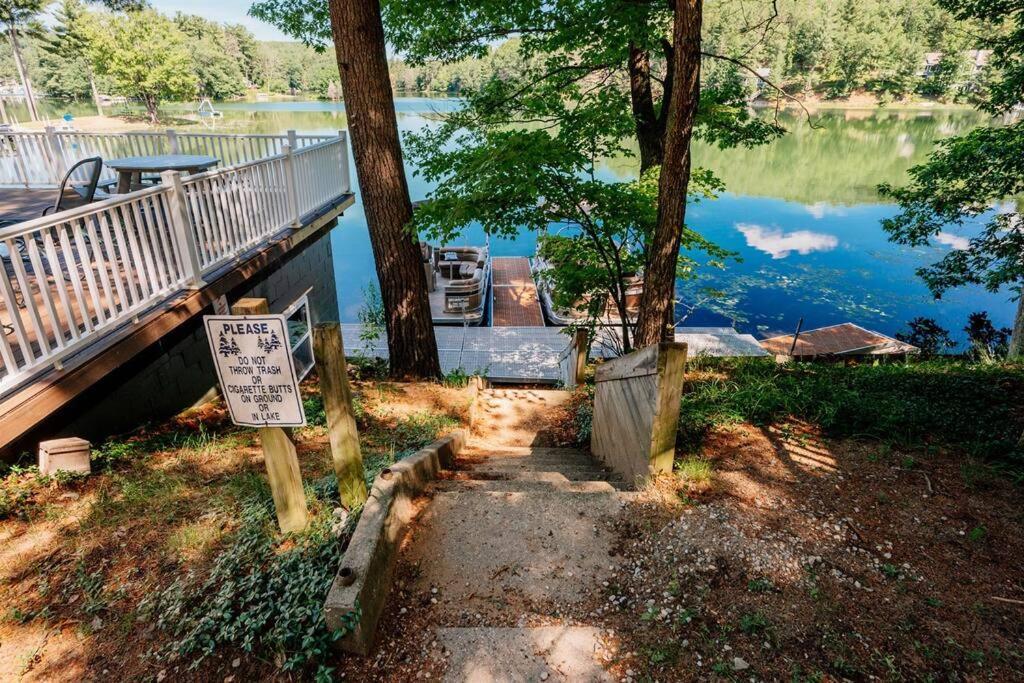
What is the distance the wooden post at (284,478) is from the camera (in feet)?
9.03

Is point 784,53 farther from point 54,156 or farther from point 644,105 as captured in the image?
point 54,156

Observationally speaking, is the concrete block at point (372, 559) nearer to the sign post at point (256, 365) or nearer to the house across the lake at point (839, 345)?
the sign post at point (256, 365)

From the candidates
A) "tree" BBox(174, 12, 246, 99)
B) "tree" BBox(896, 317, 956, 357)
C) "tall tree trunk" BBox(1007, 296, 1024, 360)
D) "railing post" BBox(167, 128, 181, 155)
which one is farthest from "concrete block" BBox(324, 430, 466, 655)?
"tree" BBox(174, 12, 246, 99)

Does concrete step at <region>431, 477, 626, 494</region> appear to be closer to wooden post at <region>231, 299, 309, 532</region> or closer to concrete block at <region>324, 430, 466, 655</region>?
concrete block at <region>324, 430, 466, 655</region>

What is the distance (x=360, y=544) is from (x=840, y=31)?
5704cm

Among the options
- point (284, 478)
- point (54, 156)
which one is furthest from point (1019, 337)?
point (54, 156)

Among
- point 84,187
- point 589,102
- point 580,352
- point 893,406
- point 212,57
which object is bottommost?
point 580,352

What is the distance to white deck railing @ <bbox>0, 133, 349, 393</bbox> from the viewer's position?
338 cm

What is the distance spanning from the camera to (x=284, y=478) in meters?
2.81

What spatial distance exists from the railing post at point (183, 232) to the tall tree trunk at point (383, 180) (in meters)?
1.87

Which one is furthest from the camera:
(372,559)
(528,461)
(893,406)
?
(528,461)

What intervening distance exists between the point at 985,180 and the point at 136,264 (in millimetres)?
12109

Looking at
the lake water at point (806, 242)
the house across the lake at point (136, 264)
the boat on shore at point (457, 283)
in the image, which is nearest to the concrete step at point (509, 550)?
the house across the lake at point (136, 264)

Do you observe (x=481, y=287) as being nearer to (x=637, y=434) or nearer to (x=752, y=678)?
(x=637, y=434)
